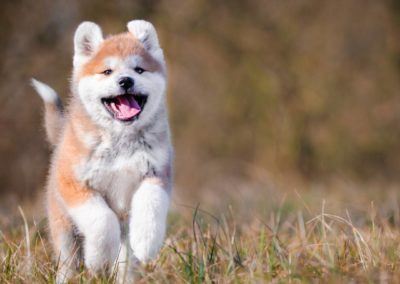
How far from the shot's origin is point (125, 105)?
452 cm

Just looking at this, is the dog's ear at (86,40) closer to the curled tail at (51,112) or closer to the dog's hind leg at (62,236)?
the curled tail at (51,112)

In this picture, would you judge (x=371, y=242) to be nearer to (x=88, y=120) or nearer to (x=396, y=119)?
(x=88, y=120)

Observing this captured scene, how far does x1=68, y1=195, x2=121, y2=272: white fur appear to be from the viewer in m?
4.18

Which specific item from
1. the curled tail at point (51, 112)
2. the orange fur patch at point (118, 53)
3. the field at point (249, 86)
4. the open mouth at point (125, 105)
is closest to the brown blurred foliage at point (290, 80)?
the field at point (249, 86)

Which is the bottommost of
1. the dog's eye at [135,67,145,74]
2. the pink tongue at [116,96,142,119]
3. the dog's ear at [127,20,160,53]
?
the pink tongue at [116,96,142,119]

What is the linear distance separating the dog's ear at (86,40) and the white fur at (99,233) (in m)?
1.11

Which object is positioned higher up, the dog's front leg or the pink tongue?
the pink tongue

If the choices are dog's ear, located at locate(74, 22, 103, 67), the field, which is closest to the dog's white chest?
dog's ear, located at locate(74, 22, 103, 67)

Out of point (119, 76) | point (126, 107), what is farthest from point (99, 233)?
point (119, 76)

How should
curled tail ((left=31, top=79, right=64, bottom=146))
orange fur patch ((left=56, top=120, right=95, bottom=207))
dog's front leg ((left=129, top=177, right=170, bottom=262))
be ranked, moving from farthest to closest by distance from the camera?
curled tail ((left=31, top=79, right=64, bottom=146)) → orange fur patch ((left=56, top=120, right=95, bottom=207)) → dog's front leg ((left=129, top=177, right=170, bottom=262))

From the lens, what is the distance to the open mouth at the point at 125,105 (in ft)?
14.6

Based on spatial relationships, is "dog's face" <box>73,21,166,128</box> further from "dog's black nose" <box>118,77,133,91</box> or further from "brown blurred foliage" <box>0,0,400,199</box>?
"brown blurred foliage" <box>0,0,400,199</box>

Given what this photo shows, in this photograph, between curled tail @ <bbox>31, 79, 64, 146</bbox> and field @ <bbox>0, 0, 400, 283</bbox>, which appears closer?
curled tail @ <bbox>31, 79, 64, 146</bbox>

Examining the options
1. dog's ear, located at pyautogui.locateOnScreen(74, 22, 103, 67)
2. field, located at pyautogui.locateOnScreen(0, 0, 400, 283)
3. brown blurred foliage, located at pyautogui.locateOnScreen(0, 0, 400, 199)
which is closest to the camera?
dog's ear, located at pyautogui.locateOnScreen(74, 22, 103, 67)
